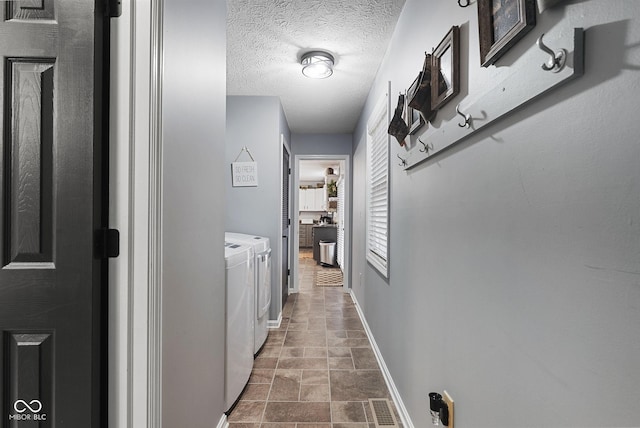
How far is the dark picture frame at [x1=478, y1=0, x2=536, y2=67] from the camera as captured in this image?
0.69m

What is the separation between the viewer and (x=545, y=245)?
2.24ft

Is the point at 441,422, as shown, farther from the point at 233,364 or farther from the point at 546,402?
the point at 233,364

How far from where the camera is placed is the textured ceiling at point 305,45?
6.05 feet

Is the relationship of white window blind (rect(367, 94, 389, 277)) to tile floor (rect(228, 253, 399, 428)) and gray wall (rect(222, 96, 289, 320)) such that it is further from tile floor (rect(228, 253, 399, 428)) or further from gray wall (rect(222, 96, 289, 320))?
gray wall (rect(222, 96, 289, 320))

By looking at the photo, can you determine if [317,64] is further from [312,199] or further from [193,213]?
[312,199]

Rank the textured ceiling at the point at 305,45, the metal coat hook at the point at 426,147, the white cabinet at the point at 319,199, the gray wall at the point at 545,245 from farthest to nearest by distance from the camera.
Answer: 1. the white cabinet at the point at 319,199
2. the textured ceiling at the point at 305,45
3. the metal coat hook at the point at 426,147
4. the gray wall at the point at 545,245

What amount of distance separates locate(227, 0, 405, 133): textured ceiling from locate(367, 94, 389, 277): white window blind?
1.39 feet

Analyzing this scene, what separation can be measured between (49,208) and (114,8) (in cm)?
65

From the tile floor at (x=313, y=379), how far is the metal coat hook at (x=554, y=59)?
187cm

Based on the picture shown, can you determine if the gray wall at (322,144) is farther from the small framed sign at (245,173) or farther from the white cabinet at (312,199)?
the white cabinet at (312,199)

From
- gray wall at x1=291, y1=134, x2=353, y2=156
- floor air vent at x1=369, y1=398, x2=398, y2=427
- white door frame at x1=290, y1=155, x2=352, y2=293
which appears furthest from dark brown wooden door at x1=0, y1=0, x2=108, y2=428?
gray wall at x1=291, y1=134, x2=353, y2=156

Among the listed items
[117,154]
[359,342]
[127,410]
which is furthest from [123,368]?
[359,342]

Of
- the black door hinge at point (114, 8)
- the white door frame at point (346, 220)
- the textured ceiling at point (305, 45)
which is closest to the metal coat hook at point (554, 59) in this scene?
the black door hinge at point (114, 8)

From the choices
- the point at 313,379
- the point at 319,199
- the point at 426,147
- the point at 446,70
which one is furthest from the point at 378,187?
the point at 319,199
